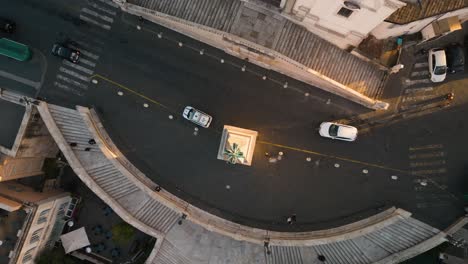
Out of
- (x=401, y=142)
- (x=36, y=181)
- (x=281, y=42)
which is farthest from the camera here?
(x=36, y=181)

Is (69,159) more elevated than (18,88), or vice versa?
(18,88)

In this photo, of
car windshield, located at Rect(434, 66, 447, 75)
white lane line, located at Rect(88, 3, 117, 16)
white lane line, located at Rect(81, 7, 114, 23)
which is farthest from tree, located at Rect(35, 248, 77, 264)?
car windshield, located at Rect(434, 66, 447, 75)

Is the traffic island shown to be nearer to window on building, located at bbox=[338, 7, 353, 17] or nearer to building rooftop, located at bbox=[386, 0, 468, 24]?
window on building, located at bbox=[338, 7, 353, 17]

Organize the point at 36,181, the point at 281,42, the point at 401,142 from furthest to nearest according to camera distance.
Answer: the point at 36,181
the point at 401,142
the point at 281,42

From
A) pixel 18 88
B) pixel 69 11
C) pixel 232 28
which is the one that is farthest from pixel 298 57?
pixel 18 88

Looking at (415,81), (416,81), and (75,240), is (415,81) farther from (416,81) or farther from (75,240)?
(75,240)

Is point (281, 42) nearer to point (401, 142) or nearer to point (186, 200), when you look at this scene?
point (401, 142)

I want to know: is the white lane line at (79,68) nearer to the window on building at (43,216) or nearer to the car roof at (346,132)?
the window on building at (43,216)
